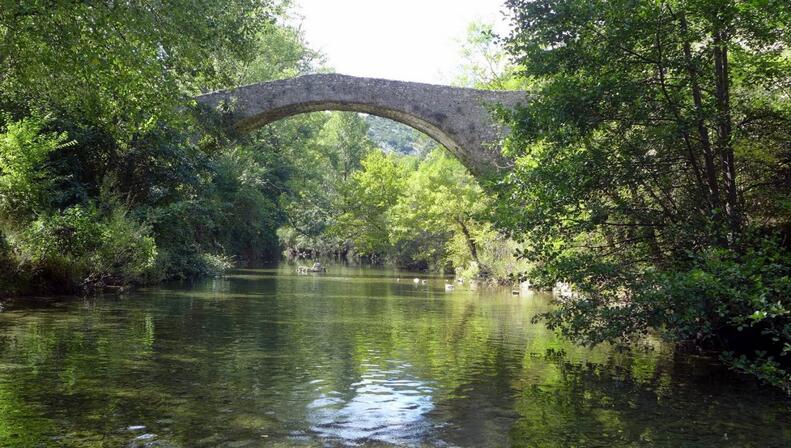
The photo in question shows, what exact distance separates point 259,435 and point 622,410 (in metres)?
2.69

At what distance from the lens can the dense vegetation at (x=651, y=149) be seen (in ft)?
22.0

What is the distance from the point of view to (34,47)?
25.2ft

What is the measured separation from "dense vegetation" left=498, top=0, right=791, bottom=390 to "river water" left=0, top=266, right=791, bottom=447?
2.26 feet

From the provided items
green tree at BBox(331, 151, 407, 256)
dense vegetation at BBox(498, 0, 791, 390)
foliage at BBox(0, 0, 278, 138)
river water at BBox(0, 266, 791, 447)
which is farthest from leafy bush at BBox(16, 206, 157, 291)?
green tree at BBox(331, 151, 407, 256)

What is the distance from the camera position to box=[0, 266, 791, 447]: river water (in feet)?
14.5

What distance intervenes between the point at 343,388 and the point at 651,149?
4.22 meters

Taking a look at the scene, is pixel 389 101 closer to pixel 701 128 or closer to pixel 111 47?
pixel 111 47

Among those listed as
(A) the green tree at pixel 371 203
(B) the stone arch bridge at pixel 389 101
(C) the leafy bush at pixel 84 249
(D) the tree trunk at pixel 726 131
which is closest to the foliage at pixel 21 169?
(C) the leafy bush at pixel 84 249

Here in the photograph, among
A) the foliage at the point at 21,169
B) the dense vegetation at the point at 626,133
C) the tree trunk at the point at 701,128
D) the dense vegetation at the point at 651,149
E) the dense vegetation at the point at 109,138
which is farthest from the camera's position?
the foliage at the point at 21,169

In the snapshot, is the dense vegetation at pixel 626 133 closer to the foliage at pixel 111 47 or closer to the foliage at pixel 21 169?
the foliage at pixel 111 47

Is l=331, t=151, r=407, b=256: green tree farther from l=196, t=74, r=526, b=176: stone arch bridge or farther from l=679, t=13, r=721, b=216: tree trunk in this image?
l=679, t=13, r=721, b=216: tree trunk

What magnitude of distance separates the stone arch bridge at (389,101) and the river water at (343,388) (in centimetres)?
1002

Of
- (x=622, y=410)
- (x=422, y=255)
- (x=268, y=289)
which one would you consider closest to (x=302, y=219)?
(x=422, y=255)

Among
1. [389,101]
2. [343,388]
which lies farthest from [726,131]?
[389,101]
